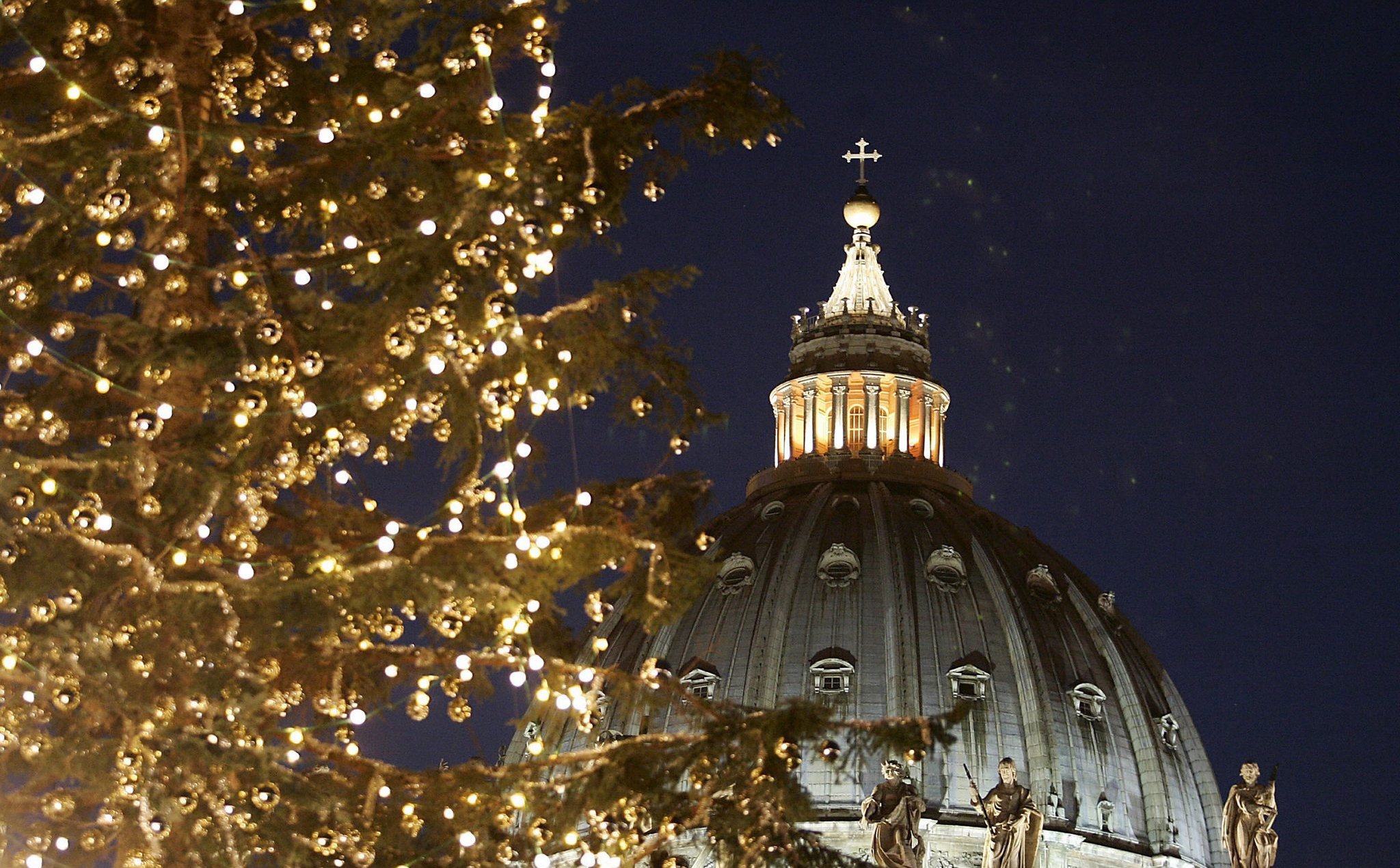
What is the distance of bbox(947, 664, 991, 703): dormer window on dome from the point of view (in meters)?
79.1

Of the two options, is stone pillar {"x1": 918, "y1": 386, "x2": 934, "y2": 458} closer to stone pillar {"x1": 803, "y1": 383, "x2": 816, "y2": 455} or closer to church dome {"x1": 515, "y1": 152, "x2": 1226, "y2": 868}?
stone pillar {"x1": 803, "y1": 383, "x2": 816, "y2": 455}

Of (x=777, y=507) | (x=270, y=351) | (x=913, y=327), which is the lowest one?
(x=270, y=351)

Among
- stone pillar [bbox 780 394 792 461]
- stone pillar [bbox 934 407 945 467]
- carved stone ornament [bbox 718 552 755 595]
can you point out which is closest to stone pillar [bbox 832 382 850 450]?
stone pillar [bbox 780 394 792 461]

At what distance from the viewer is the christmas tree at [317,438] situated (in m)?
12.2

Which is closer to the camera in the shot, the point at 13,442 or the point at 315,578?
the point at 315,578

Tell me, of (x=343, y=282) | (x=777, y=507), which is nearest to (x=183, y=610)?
(x=343, y=282)

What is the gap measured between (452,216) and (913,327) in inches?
3374

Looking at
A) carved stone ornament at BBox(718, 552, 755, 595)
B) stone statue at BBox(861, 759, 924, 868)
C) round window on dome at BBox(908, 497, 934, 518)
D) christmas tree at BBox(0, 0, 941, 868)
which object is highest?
round window on dome at BBox(908, 497, 934, 518)

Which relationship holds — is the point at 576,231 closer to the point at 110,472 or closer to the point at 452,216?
the point at 452,216

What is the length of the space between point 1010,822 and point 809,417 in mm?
52811

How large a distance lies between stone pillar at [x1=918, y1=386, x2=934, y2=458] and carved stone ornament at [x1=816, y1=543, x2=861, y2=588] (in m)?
13.3

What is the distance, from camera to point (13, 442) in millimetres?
13188

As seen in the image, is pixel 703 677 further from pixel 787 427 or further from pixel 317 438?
pixel 317 438

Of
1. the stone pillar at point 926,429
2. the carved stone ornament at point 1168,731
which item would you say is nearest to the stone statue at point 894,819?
the carved stone ornament at point 1168,731
